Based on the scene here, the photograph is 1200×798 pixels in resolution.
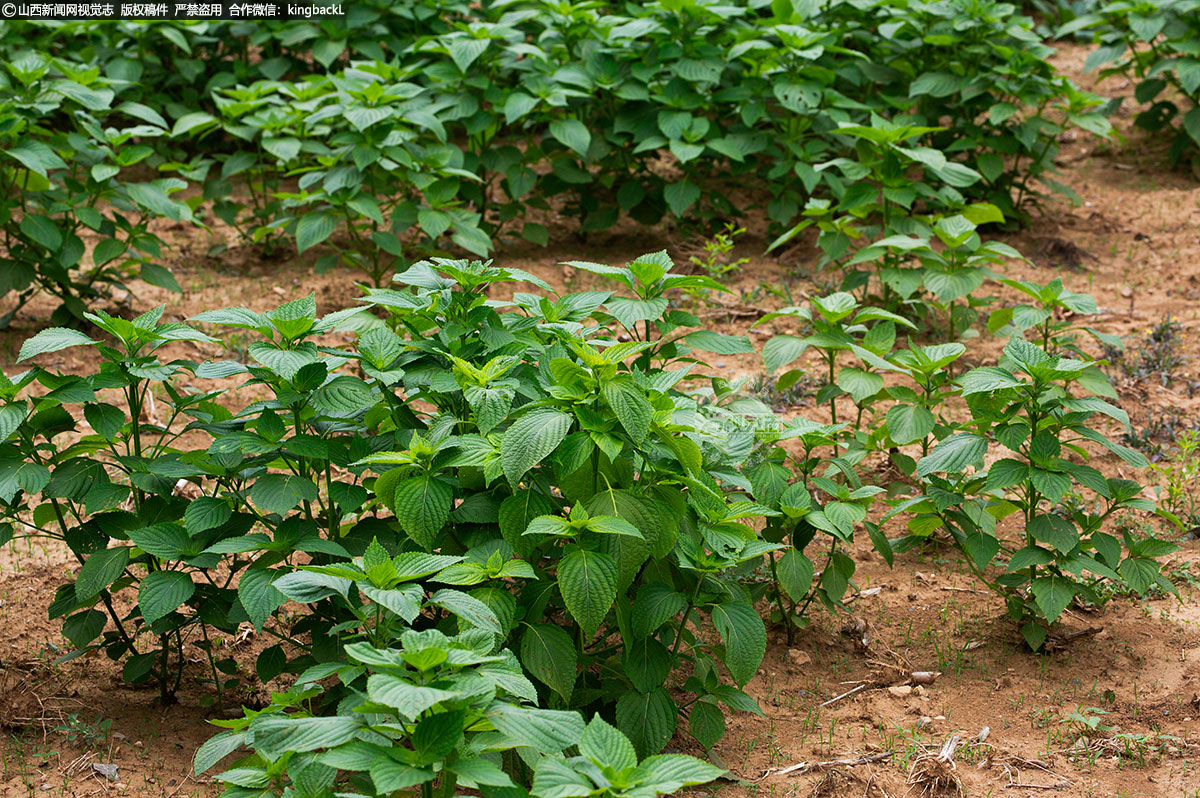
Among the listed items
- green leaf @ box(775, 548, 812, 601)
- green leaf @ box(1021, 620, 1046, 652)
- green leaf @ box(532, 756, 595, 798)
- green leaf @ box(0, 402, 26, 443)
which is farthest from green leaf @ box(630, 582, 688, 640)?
green leaf @ box(0, 402, 26, 443)

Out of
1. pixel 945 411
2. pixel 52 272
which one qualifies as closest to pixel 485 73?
pixel 52 272

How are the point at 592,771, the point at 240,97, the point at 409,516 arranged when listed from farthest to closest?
the point at 240,97 < the point at 409,516 < the point at 592,771

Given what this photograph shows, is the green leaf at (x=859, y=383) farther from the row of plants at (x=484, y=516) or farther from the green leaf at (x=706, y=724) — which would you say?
the green leaf at (x=706, y=724)

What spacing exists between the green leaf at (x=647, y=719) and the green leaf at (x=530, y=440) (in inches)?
26.0

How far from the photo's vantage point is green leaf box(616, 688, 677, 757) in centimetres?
247

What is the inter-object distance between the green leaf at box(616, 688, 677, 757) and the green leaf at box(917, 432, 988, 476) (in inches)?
38.6

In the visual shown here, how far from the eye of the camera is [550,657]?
7.66ft

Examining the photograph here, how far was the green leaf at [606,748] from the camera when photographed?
5.89 feet

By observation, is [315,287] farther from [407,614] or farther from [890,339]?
[407,614]

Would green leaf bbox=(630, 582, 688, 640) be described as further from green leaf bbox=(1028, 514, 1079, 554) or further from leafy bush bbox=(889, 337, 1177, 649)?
green leaf bbox=(1028, 514, 1079, 554)

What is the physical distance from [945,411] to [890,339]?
1062mm

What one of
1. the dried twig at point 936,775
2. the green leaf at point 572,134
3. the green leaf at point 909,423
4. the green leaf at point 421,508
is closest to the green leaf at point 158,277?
the green leaf at point 572,134

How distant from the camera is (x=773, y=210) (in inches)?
211

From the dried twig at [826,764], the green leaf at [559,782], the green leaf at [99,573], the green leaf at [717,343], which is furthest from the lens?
the green leaf at [717,343]
